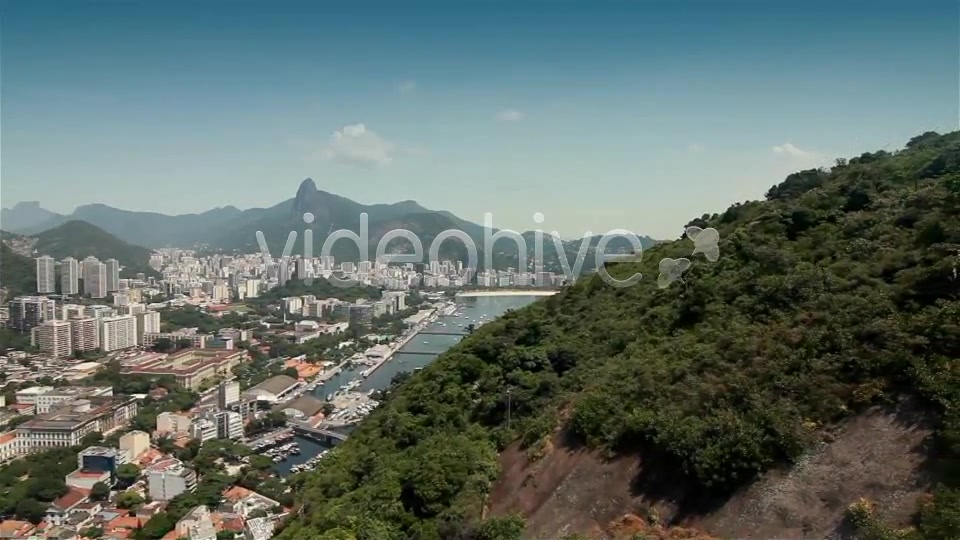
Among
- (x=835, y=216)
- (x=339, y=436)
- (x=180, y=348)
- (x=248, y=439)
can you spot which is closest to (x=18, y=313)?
(x=180, y=348)

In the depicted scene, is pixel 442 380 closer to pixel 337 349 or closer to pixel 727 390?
pixel 727 390

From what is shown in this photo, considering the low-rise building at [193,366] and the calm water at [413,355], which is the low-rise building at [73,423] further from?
the calm water at [413,355]

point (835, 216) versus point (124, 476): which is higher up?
point (835, 216)

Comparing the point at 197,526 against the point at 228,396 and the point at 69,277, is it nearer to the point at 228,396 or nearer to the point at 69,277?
the point at 228,396

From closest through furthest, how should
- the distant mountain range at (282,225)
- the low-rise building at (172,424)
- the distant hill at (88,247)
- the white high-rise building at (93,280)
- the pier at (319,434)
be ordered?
1. the pier at (319,434)
2. the low-rise building at (172,424)
3. the white high-rise building at (93,280)
4. the distant hill at (88,247)
5. the distant mountain range at (282,225)

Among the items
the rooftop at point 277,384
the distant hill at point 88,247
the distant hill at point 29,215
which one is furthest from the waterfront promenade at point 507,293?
the distant hill at point 29,215

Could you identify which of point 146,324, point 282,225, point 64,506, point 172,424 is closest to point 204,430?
point 172,424

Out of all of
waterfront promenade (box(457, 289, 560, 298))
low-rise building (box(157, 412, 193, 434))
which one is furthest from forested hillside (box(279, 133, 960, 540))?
waterfront promenade (box(457, 289, 560, 298))
